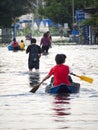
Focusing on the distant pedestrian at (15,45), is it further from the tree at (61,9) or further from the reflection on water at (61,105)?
the tree at (61,9)

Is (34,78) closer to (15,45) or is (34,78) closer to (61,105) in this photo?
(61,105)

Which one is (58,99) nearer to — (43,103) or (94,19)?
(43,103)

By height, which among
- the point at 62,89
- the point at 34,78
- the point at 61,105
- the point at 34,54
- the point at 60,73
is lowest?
the point at 34,78

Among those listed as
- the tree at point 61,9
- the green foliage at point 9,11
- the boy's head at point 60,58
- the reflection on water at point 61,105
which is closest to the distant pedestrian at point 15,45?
the green foliage at point 9,11

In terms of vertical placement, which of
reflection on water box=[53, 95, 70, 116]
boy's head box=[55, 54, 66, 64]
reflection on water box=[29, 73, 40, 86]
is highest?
boy's head box=[55, 54, 66, 64]

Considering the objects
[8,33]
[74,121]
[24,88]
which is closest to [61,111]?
[74,121]

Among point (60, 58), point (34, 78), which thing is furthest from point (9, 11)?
point (60, 58)

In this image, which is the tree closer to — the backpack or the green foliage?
the green foliage

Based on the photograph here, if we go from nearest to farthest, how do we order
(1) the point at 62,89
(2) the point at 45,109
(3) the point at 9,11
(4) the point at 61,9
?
(2) the point at 45,109
(1) the point at 62,89
(3) the point at 9,11
(4) the point at 61,9

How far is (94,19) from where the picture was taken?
235 ft

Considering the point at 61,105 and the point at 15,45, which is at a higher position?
the point at 61,105

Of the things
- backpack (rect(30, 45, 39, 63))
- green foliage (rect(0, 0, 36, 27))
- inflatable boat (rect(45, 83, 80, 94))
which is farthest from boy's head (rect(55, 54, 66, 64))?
green foliage (rect(0, 0, 36, 27))

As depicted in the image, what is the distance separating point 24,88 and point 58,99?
3.44 metres

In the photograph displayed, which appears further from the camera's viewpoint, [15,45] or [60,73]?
[15,45]
